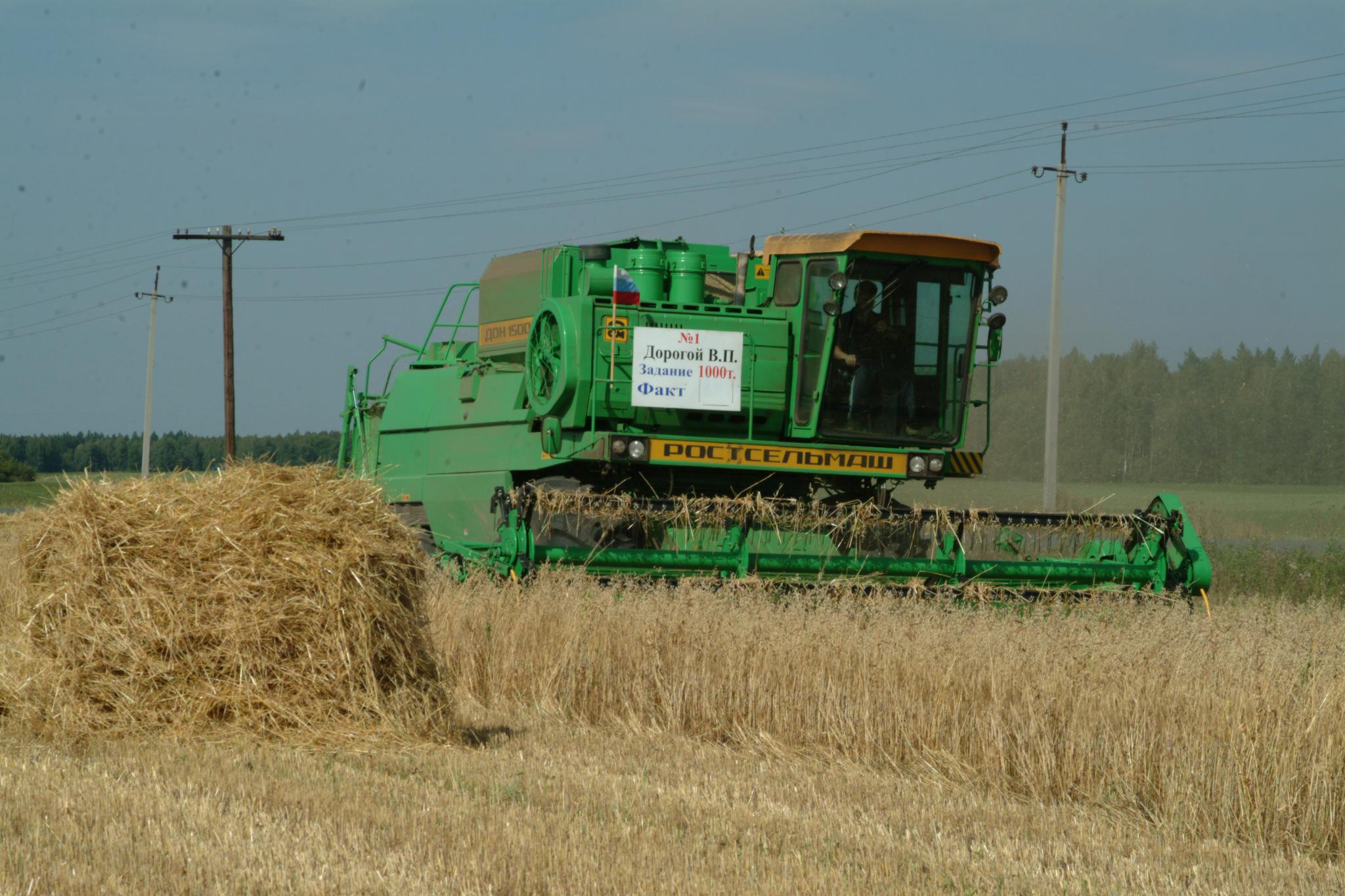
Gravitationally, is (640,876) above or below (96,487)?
below

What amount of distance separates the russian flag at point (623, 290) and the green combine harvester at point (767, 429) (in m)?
0.02

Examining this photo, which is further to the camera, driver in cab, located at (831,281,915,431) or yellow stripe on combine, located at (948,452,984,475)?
yellow stripe on combine, located at (948,452,984,475)

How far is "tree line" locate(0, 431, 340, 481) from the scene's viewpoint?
694 centimetres

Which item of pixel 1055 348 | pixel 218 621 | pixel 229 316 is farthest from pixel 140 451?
pixel 218 621

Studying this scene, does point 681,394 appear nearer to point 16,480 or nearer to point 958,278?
point 958,278

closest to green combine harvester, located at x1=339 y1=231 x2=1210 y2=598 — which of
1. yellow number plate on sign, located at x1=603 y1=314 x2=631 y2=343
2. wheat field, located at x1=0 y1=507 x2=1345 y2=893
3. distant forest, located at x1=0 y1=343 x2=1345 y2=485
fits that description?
yellow number plate on sign, located at x1=603 y1=314 x2=631 y2=343

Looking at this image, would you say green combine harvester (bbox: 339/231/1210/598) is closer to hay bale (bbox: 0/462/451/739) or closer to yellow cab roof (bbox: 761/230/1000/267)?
yellow cab roof (bbox: 761/230/1000/267)

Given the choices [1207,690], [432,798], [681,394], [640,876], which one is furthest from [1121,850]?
[681,394]

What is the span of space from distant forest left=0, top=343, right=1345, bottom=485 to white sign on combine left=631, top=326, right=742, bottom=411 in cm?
3729

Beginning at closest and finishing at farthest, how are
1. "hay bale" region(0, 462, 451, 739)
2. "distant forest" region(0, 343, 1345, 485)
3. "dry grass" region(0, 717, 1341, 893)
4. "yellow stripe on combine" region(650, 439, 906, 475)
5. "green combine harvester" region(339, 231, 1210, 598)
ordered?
1. "dry grass" region(0, 717, 1341, 893)
2. "hay bale" region(0, 462, 451, 739)
3. "green combine harvester" region(339, 231, 1210, 598)
4. "yellow stripe on combine" region(650, 439, 906, 475)
5. "distant forest" region(0, 343, 1345, 485)

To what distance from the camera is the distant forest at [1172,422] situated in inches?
1982

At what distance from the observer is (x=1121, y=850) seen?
4.92 meters

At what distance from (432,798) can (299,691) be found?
1177mm

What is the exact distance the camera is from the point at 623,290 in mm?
11156
